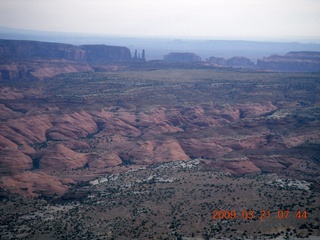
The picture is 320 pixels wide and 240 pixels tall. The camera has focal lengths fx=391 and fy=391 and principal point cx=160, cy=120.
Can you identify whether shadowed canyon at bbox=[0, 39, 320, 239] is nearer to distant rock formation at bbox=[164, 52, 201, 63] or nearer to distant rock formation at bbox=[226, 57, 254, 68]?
distant rock formation at bbox=[226, 57, 254, 68]

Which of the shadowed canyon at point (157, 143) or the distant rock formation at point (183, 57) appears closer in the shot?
the shadowed canyon at point (157, 143)

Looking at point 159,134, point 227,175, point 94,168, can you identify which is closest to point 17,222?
point 94,168

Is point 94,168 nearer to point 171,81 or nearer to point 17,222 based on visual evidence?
point 17,222

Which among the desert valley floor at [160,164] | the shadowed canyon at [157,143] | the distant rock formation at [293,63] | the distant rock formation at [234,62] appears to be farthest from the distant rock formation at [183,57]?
the desert valley floor at [160,164]

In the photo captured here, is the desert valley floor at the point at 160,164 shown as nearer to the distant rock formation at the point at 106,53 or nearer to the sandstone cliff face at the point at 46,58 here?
the sandstone cliff face at the point at 46,58

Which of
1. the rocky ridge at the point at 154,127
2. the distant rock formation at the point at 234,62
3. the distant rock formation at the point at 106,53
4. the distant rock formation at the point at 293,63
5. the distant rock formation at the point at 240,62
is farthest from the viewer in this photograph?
the distant rock formation at the point at 240,62

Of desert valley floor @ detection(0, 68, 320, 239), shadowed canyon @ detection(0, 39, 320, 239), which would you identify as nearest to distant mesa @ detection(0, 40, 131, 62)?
shadowed canyon @ detection(0, 39, 320, 239)
